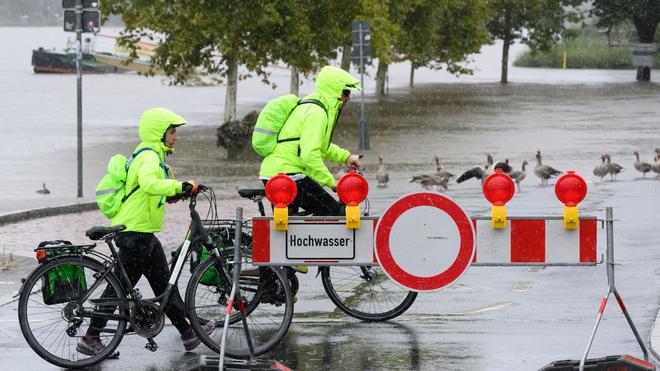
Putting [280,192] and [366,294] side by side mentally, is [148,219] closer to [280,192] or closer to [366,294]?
[280,192]

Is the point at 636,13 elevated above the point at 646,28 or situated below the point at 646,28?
above

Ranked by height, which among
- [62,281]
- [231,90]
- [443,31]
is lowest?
[62,281]

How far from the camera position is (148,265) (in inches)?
386

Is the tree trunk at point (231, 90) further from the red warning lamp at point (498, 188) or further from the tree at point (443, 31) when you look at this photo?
Result: the red warning lamp at point (498, 188)

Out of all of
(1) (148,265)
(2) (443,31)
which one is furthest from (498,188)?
(2) (443,31)

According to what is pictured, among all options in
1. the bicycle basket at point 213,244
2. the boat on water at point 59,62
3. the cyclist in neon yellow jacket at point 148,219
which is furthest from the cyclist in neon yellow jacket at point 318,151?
the boat on water at point 59,62

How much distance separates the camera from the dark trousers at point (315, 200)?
10.9m

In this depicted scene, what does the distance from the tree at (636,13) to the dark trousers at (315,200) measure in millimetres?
67528

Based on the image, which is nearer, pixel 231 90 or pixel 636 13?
pixel 231 90

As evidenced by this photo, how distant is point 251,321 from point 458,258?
1971 millimetres

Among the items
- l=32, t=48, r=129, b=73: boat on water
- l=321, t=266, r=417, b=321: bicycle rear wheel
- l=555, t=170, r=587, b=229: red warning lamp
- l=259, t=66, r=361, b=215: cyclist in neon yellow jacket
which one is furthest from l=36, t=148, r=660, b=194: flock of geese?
l=32, t=48, r=129, b=73: boat on water

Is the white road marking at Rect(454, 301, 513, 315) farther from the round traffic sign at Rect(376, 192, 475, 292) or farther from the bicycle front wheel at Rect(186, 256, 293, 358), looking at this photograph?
the round traffic sign at Rect(376, 192, 475, 292)

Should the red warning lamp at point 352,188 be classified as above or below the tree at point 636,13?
below

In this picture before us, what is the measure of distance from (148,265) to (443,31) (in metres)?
50.2
